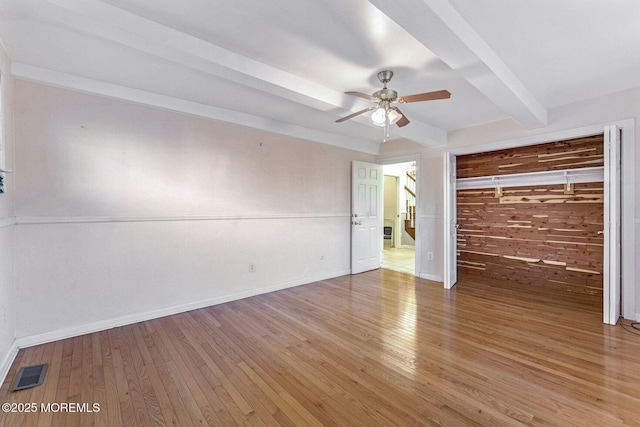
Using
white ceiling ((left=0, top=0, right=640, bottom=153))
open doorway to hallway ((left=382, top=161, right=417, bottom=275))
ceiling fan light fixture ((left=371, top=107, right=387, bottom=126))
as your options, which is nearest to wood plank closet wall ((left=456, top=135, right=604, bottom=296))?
white ceiling ((left=0, top=0, right=640, bottom=153))

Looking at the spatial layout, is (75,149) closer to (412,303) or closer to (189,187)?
(189,187)

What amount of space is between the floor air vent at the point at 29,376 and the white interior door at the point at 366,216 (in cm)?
413

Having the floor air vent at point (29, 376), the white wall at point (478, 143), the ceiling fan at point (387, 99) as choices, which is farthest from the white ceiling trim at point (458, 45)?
the floor air vent at point (29, 376)

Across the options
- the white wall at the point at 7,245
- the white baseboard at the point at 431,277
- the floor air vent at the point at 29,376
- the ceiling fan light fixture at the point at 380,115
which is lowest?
the floor air vent at the point at 29,376

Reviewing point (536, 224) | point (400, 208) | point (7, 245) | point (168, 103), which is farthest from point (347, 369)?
point (400, 208)

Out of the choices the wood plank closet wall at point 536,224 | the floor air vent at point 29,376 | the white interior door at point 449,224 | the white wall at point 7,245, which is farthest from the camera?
the white interior door at point 449,224

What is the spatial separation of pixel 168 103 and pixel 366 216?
12.1 feet

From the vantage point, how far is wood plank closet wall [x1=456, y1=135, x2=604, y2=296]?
3992 millimetres

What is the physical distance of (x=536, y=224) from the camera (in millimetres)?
4512

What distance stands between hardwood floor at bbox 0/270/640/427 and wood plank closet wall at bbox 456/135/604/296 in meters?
1.03

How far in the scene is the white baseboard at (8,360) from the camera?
2.05 metres

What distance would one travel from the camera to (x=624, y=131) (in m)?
3.12

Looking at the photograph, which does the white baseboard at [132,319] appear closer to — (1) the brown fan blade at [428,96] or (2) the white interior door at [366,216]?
(2) the white interior door at [366,216]

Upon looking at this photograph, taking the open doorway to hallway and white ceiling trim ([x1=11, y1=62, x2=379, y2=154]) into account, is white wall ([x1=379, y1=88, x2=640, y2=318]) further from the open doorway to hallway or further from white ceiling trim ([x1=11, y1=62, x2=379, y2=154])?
the open doorway to hallway
